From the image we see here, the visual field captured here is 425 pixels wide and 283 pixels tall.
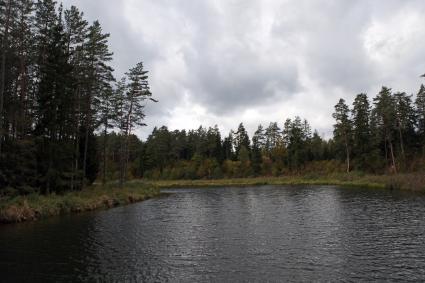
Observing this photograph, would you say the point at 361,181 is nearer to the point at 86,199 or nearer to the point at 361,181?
the point at 361,181

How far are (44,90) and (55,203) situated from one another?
1084 cm

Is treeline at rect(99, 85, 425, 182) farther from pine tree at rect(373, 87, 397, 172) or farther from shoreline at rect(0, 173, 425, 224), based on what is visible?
shoreline at rect(0, 173, 425, 224)

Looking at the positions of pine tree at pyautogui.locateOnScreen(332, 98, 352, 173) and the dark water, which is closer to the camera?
the dark water

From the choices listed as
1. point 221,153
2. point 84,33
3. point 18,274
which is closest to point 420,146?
point 221,153

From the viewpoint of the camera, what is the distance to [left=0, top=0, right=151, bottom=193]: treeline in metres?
29.8

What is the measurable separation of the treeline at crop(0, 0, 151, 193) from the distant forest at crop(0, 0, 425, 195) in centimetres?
10

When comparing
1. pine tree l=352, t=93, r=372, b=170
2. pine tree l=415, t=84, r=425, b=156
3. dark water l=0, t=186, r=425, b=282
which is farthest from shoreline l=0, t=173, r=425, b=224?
pine tree l=415, t=84, r=425, b=156

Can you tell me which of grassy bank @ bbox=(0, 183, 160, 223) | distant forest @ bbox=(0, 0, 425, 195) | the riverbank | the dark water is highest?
distant forest @ bbox=(0, 0, 425, 195)

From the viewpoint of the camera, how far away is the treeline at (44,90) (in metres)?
29.8

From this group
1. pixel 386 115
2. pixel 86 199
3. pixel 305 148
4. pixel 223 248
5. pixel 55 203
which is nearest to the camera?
pixel 223 248

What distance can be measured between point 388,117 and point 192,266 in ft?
230

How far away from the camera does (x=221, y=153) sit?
4916 inches

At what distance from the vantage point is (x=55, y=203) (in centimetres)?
3105

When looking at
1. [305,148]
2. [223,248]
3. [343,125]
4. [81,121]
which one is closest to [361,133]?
[343,125]
